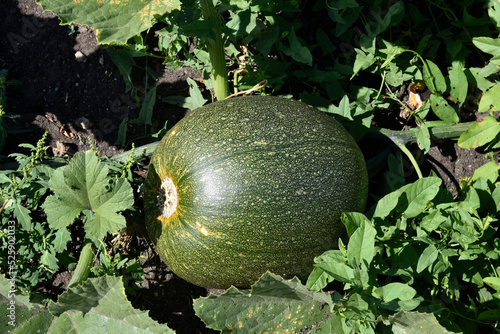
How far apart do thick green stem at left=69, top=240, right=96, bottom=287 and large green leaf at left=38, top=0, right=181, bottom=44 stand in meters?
1.47

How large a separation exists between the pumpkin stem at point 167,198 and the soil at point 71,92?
0.78m

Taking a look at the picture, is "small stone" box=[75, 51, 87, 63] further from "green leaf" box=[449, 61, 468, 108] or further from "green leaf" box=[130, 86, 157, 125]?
"green leaf" box=[449, 61, 468, 108]

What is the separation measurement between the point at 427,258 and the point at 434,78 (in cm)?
135

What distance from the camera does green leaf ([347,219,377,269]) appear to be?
245 cm

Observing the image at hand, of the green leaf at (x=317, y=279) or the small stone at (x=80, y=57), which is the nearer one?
the green leaf at (x=317, y=279)

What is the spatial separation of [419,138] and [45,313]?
2721mm

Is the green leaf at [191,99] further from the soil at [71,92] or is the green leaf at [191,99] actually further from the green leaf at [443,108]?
the green leaf at [443,108]

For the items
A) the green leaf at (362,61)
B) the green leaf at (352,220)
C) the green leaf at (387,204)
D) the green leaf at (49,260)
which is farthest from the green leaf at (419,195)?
the green leaf at (49,260)

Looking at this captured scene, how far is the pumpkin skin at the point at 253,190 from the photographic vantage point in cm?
249

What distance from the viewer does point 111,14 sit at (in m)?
2.32

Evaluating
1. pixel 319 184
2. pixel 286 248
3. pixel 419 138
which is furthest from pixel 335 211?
pixel 419 138

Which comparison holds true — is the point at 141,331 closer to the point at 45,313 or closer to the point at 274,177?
the point at 45,313

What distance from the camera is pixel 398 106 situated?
11.6ft

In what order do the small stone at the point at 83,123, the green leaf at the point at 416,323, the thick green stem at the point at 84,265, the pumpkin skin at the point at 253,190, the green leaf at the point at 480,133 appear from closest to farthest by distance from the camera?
the green leaf at the point at 416,323
the pumpkin skin at the point at 253,190
the thick green stem at the point at 84,265
the green leaf at the point at 480,133
the small stone at the point at 83,123
